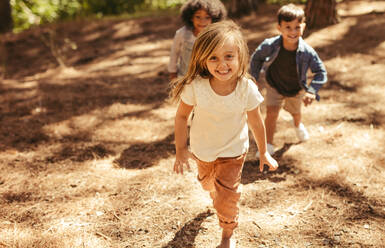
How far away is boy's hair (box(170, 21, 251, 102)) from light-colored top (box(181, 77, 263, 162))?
0.16ft

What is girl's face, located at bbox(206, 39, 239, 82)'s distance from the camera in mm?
2266

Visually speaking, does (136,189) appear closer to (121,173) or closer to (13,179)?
(121,173)

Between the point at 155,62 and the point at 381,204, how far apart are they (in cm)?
518

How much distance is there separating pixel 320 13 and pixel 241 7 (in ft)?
7.30

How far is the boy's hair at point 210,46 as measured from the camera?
2.26 meters

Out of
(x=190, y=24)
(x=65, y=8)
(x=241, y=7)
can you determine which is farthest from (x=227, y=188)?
(x=65, y=8)

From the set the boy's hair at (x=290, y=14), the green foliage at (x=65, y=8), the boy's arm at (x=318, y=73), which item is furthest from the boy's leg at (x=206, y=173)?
the green foliage at (x=65, y=8)

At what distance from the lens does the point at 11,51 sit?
328 inches

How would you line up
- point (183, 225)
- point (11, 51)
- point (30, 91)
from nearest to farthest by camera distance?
point (183, 225) → point (30, 91) → point (11, 51)

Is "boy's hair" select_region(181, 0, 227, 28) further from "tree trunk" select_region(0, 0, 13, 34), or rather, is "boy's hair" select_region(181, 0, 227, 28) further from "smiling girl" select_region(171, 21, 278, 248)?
"tree trunk" select_region(0, 0, 13, 34)

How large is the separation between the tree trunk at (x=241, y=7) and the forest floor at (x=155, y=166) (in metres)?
2.27

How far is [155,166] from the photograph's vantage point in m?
3.97

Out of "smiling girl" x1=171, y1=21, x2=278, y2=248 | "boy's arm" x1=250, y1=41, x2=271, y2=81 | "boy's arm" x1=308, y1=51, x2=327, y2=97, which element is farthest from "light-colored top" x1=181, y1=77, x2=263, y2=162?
"boy's arm" x1=308, y1=51, x2=327, y2=97

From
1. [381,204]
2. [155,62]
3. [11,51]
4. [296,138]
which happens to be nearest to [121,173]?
[296,138]
